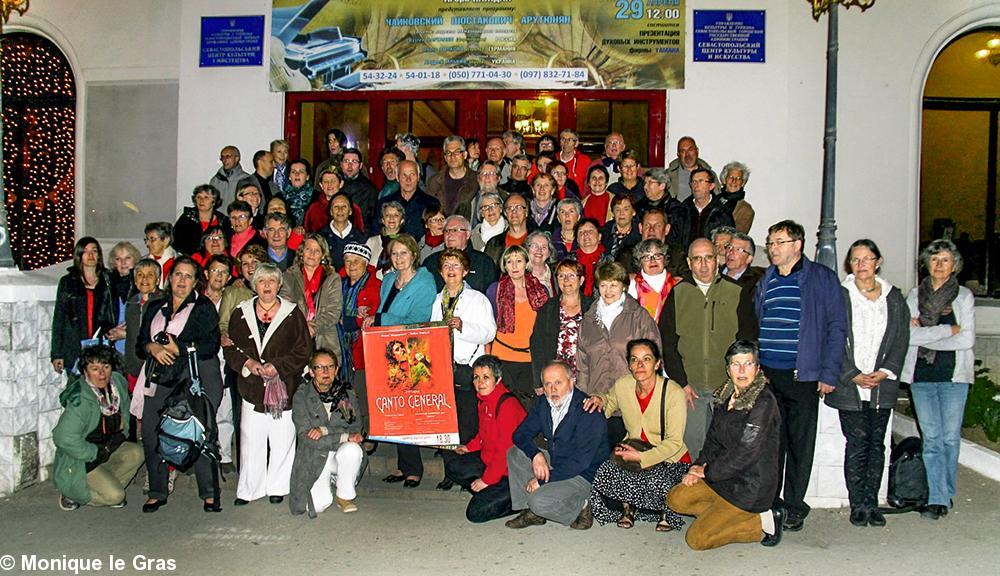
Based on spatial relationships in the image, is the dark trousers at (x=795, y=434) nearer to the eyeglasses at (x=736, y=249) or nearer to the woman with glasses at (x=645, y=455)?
the woman with glasses at (x=645, y=455)

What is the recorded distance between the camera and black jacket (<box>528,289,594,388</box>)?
23.7 ft

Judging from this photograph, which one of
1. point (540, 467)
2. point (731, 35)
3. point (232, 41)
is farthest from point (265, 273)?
point (731, 35)

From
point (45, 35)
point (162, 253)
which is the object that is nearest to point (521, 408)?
point (162, 253)

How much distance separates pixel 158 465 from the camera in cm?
734

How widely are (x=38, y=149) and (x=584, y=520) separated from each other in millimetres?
11643

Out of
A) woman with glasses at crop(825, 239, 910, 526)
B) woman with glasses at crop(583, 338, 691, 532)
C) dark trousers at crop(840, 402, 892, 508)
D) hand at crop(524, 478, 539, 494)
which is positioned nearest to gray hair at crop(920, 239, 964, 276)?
woman with glasses at crop(825, 239, 910, 526)

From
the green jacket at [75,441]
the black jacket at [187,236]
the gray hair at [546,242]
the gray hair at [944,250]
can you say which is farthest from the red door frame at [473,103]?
the green jacket at [75,441]

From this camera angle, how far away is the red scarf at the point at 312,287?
8.01 metres

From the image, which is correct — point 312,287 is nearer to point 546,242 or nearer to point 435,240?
point 435,240

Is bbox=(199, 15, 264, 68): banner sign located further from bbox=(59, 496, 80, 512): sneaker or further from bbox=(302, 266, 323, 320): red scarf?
bbox=(59, 496, 80, 512): sneaker

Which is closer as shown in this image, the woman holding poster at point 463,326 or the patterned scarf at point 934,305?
the patterned scarf at point 934,305

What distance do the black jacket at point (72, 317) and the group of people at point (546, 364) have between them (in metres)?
0.02

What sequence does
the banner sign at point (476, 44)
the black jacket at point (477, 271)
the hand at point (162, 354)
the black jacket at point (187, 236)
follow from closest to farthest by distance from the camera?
1. the hand at point (162, 354)
2. the black jacket at point (477, 271)
3. the black jacket at point (187, 236)
4. the banner sign at point (476, 44)

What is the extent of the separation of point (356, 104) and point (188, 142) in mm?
2450
